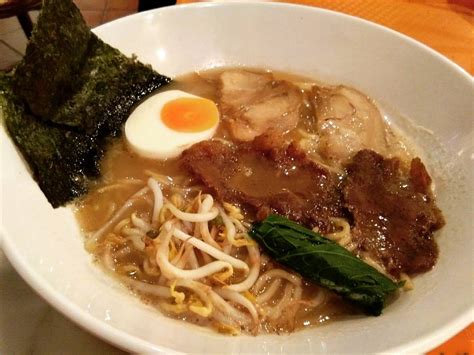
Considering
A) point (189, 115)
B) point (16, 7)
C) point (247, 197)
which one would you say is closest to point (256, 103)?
point (189, 115)

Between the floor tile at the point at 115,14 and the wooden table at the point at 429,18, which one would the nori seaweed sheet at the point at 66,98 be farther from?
the floor tile at the point at 115,14

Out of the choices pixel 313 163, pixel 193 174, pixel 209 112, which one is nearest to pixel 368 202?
pixel 313 163

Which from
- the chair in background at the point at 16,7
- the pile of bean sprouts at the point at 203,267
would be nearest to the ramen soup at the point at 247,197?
the pile of bean sprouts at the point at 203,267

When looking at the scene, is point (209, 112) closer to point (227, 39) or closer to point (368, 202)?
point (227, 39)

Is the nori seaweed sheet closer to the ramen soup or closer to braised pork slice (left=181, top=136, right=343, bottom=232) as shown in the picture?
the ramen soup

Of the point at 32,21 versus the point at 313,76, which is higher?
the point at 313,76

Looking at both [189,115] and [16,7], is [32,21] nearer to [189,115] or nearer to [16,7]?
[16,7]
